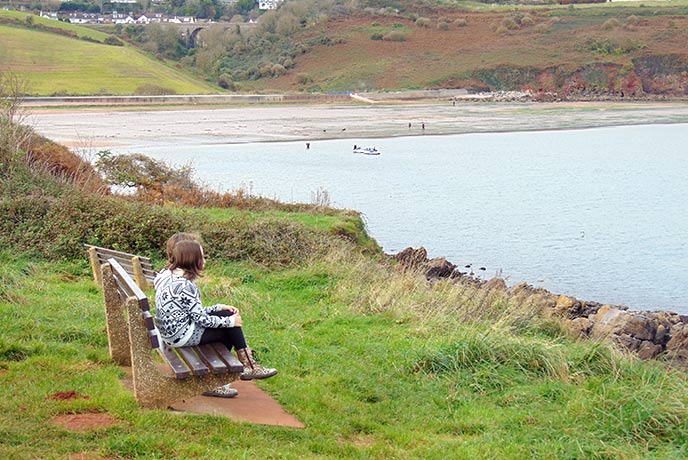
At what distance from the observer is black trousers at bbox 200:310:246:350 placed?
298 inches

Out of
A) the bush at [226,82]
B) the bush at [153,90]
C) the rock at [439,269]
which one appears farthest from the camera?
the bush at [226,82]

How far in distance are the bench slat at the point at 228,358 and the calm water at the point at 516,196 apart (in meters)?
14.4

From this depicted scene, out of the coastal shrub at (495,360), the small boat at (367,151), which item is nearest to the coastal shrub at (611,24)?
the small boat at (367,151)

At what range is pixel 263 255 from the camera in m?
15.5

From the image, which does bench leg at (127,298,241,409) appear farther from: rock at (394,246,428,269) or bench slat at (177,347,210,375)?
rock at (394,246,428,269)

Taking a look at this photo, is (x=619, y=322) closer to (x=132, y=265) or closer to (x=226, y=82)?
(x=132, y=265)

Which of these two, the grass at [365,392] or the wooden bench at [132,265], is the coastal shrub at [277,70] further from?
the grass at [365,392]

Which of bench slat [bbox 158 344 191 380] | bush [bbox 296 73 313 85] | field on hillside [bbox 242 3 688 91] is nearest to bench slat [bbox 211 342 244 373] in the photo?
bench slat [bbox 158 344 191 380]

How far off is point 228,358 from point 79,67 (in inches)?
3822

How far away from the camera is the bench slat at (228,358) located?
7.17 metres

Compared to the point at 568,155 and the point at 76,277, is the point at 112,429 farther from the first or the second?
the point at 568,155

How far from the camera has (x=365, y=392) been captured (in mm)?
8297

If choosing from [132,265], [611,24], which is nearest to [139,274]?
[132,265]

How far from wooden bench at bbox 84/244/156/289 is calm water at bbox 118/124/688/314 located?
1096cm
